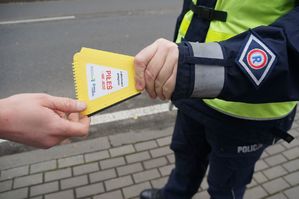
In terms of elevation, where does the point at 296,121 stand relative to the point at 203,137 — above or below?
below

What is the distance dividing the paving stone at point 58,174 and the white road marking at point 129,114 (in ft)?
2.41

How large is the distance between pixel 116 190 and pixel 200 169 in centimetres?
72

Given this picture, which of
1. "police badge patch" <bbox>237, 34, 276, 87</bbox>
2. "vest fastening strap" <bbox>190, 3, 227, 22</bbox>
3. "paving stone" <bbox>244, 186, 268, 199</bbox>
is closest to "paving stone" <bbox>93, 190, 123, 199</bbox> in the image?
"paving stone" <bbox>244, 186, 268, 199</bbox>

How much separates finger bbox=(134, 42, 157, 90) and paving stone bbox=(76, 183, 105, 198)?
1577 millimetres

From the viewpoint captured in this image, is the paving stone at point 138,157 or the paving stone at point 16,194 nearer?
the paving stone at point 16,194

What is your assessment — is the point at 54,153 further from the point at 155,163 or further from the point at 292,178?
the point at 292,178

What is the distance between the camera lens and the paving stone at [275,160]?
9.41ft

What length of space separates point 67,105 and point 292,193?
205 cm

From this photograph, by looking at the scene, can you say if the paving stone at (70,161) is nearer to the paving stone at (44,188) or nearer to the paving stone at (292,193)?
the paving stone at (44,188)

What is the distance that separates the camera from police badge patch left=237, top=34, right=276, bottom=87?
3.70ft

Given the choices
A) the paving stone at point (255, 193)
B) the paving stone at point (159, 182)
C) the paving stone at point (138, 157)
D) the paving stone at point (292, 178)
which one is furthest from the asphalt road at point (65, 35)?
the paving stone at point (292, 178)

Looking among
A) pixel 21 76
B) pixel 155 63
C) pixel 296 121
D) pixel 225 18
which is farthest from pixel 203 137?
pixel 21 76

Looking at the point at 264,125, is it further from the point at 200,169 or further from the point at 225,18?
the point at 200,169

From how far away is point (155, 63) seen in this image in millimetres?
1143
